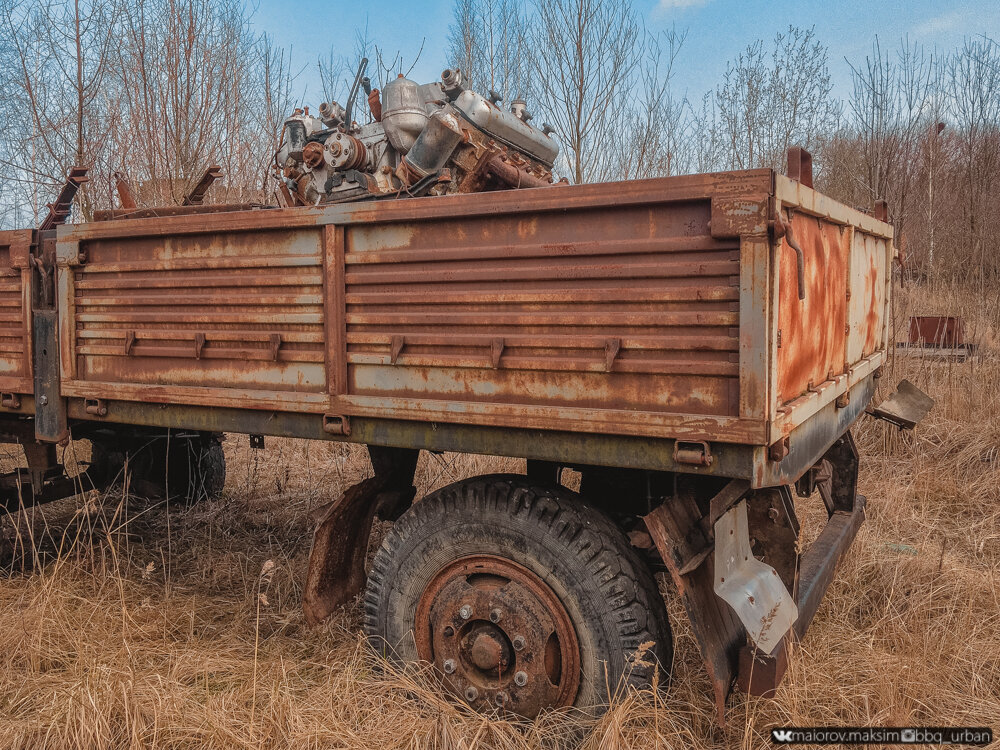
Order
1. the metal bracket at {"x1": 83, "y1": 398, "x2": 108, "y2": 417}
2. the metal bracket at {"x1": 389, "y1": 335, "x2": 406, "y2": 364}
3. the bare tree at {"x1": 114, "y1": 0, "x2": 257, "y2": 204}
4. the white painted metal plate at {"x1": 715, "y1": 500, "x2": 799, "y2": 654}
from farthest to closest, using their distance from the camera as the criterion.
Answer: the bare tree at {"x1": 114, "y1": 0, "x2": 257, "y2": 204}, the metal bracket at {"x1": 83, "y1": 398, "x2": 108, "y2": 417}, the metal bracket at {"x1": 389, "y1": 335, "x2": 406, "y2": 364}, the white painted metal plate at {"x1": 715, "y1": 500, "x2": 799, "y2": 654}

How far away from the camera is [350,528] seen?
3191 millimetres

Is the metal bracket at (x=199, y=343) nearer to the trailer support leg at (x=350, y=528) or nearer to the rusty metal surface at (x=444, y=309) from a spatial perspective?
the rusty metal surface at (x=444, y=309)

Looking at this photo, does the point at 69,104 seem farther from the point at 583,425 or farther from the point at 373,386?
the point at 583,425

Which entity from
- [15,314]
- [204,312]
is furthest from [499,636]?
[15,314]

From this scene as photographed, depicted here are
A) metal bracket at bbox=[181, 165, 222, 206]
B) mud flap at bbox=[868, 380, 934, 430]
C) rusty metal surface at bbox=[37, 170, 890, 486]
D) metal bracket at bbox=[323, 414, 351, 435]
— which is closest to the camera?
rusty metal surface at bbox=[37, 170, 890, 486]

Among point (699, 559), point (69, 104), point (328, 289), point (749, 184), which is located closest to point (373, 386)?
point (328, 289)

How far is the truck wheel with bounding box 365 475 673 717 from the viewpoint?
251 cm

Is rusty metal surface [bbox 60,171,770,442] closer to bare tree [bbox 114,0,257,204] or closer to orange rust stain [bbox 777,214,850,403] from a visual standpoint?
orange rust stain [bbox 777,214,850,403]

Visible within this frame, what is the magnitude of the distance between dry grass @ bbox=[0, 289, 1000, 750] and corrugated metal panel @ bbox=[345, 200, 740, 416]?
950mm

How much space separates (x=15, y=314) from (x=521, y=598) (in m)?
2.56

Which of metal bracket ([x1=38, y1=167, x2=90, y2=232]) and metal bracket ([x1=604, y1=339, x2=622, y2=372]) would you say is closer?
metal bracket ([x1=604, y1=339, x2=622, y2=372])

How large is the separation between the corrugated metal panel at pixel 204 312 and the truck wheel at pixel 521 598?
0.70 m

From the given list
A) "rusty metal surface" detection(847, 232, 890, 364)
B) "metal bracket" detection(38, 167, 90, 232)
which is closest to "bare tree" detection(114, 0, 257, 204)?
"metal bracket" detection(38, 167, 90, 232)

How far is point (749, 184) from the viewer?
210cm
